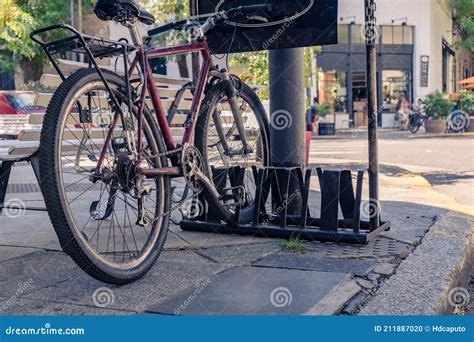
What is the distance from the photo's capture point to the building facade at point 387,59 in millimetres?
31781

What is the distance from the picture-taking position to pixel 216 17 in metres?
3.90

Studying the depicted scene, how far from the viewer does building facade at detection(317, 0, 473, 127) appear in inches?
1251

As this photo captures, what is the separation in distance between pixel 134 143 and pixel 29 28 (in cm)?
1433

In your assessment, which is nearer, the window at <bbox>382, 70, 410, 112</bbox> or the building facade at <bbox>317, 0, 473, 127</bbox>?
the building facade at <bbox>317, 0, 473, 127</bbox>

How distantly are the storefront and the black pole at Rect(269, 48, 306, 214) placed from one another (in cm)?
2742

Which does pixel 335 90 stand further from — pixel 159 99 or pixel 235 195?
pixel 159 99

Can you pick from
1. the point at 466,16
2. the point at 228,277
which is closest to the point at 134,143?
the point at 228,277

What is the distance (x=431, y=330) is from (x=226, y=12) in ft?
7.54

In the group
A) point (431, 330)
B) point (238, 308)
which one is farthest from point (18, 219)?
point (431, 330)

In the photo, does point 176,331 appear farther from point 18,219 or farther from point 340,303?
point 18,219

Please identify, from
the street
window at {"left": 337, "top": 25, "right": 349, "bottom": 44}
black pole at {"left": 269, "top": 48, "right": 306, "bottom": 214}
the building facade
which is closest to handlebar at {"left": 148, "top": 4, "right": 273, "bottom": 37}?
black pole at {"left": 269, "top": 48, "right": 306, "bottom": 214}

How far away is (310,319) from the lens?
2.42 metres

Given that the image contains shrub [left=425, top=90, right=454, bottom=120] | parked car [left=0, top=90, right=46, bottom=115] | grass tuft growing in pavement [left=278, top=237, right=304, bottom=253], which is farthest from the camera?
shrub [left=425, top=90, right=454, bottom=120]

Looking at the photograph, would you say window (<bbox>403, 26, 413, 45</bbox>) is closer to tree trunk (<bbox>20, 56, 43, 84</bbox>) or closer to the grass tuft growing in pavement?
tree trunk (<bbox>20, 56, 43, 84</bbox>)
